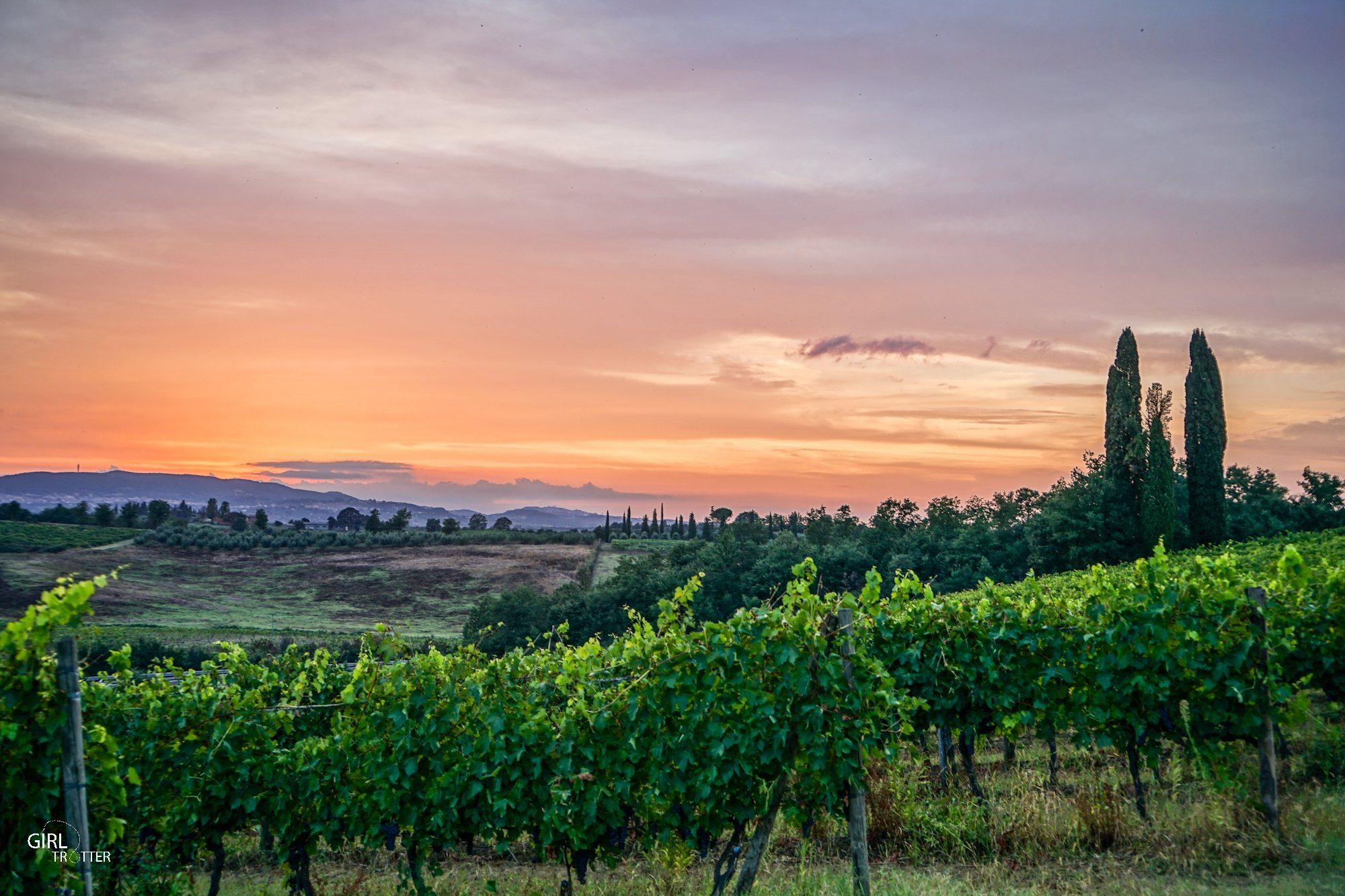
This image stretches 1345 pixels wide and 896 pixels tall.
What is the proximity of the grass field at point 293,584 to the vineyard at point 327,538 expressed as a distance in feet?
5.65

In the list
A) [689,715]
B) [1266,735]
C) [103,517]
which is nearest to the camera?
[689,715]

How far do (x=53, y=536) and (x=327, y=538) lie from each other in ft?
66.8

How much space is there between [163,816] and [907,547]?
46870 millimetres

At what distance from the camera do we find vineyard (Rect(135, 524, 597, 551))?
72375 millimetres

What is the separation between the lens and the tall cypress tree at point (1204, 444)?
37656 mm

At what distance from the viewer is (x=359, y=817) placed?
20.7 feet

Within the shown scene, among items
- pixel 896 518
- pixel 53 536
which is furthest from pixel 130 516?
pixel 896 518

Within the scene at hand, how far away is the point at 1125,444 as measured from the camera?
127ft

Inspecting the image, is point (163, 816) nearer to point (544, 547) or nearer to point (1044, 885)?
point (1044, 885)

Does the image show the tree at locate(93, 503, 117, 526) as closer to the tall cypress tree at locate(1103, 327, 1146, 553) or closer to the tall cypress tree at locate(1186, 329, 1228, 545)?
the tall cypress tree at locate(1103, 327, 1146, 553)

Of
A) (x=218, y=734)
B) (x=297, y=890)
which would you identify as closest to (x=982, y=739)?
(x=297, y=890)

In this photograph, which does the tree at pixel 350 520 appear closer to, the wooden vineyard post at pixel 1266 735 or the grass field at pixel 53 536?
the grass field at pixel 53 536

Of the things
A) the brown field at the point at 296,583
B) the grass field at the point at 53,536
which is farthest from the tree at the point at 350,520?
the grass field at the point at 53,536

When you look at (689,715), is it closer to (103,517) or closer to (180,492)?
(103,517)
